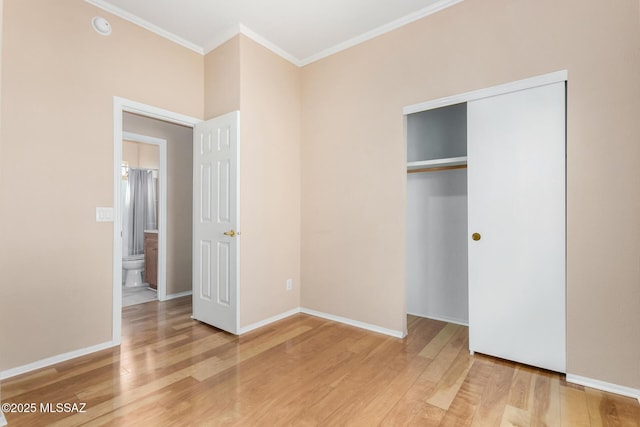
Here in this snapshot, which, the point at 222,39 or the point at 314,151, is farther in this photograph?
the point at 314,151

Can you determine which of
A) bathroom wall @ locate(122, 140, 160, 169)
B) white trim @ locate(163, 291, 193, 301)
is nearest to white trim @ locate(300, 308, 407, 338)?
white trim @ locate(163, 291, 193, 301)

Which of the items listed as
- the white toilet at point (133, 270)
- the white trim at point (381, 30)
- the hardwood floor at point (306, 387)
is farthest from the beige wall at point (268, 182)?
the white toilet at point (133, 270)

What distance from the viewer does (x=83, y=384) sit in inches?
79.8

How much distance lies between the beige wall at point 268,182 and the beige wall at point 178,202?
1670 millimetres

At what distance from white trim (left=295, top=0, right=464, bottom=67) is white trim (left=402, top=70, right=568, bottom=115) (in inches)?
29.8

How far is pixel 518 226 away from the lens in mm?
2246

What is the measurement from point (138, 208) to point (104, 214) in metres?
3.36

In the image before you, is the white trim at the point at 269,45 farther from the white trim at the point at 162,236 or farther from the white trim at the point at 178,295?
the white trim at the point at 178,295

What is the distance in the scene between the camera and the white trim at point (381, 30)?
2569mm

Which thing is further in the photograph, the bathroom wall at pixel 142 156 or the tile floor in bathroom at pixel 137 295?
the bathroom wall at pixel 142 156

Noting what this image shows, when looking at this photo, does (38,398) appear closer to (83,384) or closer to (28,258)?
(83,384)

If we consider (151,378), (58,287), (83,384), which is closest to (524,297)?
(151,378)

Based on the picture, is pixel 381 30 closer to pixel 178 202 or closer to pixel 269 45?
pixel 269 45

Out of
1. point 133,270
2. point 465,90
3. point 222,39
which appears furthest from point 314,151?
point 133,270
